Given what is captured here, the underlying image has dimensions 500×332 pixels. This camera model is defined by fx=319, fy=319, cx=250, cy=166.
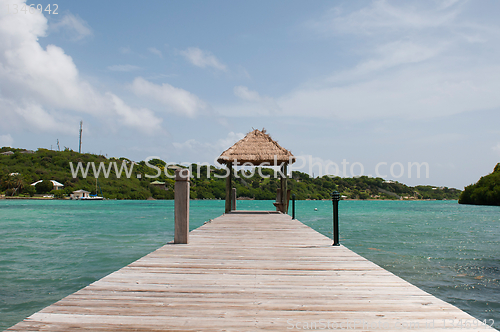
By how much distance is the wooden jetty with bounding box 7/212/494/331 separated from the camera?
2.19 m

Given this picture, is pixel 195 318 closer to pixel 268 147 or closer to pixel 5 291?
pixel 5 291

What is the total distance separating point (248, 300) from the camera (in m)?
2.65

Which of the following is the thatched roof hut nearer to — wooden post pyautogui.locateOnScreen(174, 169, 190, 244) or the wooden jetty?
wooden post pyautogui.locateOnScreen(174, 169, 190, 244)

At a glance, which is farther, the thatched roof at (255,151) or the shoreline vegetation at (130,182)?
the shoreline vegetation at (130,182)

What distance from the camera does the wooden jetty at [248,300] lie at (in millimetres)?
2186

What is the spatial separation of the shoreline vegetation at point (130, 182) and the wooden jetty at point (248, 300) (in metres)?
66.7

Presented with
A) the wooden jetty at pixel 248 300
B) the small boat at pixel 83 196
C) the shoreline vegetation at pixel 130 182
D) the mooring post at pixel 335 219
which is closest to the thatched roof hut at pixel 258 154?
the mooring post at pixel 335 219

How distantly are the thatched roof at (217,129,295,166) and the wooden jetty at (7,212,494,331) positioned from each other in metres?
8.64

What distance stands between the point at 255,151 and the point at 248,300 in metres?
10.6

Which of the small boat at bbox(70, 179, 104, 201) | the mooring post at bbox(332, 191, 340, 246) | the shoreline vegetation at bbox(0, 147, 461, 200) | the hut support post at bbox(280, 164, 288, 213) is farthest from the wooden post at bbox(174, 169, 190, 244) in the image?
the small boat at bbox(70, 179, 104, 201)

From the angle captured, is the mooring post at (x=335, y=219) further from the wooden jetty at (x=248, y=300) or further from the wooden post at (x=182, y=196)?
the wooden post at (x=182, y=196)

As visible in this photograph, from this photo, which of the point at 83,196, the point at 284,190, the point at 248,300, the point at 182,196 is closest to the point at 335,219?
the point at 182,196

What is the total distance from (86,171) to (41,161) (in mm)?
11061

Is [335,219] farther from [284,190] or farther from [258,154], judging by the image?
[284,190]
